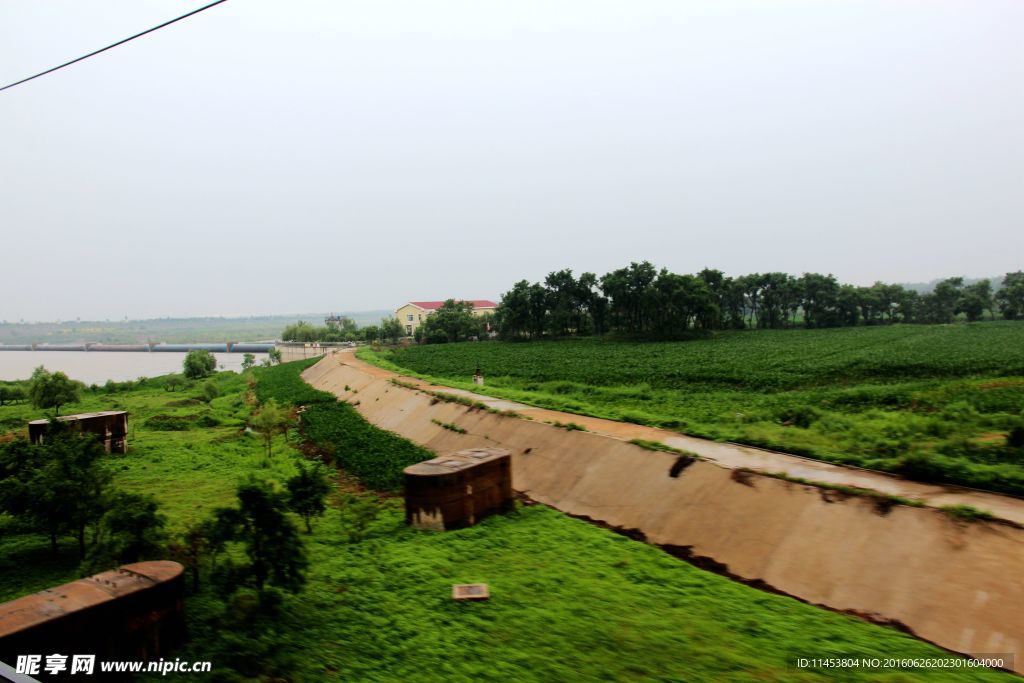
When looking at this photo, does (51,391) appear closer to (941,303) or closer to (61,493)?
(61,493)

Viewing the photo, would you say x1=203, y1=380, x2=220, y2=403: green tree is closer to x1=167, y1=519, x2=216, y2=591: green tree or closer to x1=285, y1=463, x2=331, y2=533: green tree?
x1=285, y1=463, x2=331, y2=533: green tree

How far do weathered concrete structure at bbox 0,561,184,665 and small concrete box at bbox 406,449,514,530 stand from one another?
4.53 meters

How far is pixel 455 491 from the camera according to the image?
10852 millimetres

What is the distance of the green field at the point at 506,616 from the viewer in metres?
6.15

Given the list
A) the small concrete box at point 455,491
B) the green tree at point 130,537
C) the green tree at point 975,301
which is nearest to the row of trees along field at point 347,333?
the small concrete box at point 455,491

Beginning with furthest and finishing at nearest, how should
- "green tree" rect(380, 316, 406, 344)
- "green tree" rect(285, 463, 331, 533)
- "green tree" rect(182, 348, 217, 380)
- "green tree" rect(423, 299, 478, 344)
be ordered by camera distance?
"green tree" rect(380, 316, 406, 344), "green tree" rect(423, 299, 478, 344), "green tree" rect(182, 348, 217, 380), "green tree" rect(285, 463, 331, 533)

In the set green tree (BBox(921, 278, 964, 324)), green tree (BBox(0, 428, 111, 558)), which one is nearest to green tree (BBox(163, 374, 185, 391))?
green tree (BBox(0, 428, 111, 558))

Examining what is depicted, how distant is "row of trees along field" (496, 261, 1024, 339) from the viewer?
60.5 m

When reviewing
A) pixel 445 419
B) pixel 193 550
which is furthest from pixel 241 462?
pixel 193 550

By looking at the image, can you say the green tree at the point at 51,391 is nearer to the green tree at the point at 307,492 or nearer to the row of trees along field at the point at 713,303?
the green tree at the point at 307,492

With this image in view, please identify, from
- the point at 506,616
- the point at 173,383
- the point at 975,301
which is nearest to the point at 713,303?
the point at 975,301

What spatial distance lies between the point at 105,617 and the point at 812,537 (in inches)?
377

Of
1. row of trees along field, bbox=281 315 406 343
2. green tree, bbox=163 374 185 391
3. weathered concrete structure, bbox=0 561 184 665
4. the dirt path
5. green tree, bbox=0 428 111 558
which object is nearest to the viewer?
weathered concrete structure, bbox=0 561 184 665

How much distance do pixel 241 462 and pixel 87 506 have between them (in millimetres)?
8516
